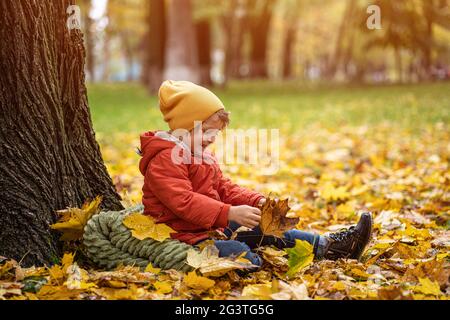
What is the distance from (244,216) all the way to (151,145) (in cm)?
56

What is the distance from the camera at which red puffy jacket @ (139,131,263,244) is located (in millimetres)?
3104

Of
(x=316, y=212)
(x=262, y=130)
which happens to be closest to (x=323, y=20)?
(x=262, y=130)

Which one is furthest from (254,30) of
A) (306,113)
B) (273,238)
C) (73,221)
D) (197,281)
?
(197,281)

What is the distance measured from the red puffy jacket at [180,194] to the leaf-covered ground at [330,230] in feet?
0.85

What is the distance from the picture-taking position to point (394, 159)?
6.90 metres

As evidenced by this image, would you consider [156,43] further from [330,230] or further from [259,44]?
[330,230]

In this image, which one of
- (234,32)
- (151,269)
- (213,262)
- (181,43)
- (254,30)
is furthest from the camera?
(234,32)

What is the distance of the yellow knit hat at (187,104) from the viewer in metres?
3.18

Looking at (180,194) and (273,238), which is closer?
(180,194)

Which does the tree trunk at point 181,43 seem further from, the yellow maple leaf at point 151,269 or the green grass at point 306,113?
the yellow maple leaf at point 151,269

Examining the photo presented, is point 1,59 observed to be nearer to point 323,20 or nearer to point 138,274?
point 138,274

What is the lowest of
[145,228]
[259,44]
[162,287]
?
[162,287]

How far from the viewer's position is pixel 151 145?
125 inches

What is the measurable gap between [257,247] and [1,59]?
62.2 inches
